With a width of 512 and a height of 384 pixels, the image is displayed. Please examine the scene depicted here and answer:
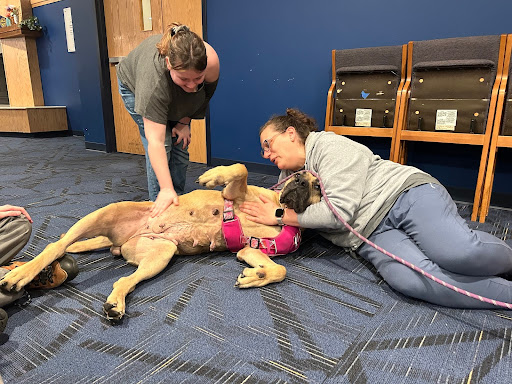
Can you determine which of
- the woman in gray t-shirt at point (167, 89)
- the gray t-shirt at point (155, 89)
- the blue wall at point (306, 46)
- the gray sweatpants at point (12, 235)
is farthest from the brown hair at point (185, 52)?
the blue wall at point (306, 46)

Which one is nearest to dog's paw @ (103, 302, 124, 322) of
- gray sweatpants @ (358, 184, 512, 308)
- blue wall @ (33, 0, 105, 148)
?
gray sweatpants @ (358, 184, 512, 308)

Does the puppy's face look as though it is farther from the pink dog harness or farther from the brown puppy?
the pink dog harness

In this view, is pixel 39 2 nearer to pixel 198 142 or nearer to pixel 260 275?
pixel 198 142

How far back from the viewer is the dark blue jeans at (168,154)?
2238 mm

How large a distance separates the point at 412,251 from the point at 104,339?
120 centimetres

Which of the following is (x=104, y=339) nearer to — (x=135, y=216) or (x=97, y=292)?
Answer: (x=97, y=292)

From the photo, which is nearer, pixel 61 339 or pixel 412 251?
pixel 61 339

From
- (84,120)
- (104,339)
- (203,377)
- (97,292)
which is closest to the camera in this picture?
(203,377)

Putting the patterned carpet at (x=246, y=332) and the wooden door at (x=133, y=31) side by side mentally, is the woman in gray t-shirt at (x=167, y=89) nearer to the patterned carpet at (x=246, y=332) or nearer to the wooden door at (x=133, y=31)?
the patterned carpet at (x=246, y=332)

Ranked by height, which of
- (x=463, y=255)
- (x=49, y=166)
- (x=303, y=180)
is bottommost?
(x=49, y=166)

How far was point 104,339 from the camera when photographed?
117 centimetres

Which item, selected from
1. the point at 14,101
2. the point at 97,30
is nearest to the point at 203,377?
the point at 97,30

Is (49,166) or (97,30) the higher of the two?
(97,30)

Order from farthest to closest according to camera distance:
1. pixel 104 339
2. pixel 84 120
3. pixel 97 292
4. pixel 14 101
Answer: pixel 14 101 → pixel 84 120 → pixel 97 292 → pixel 104 339
